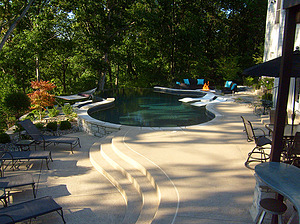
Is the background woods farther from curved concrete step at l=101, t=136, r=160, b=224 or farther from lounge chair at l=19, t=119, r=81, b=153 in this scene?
curved concrete step at l=101, t=136, r=160, b=224

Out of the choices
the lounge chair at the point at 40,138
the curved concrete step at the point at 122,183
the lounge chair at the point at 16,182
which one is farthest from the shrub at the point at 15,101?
the lounge chair at the point at 16,182

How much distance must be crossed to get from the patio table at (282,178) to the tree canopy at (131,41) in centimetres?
1739

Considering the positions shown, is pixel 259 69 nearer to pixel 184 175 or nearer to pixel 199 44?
pixel 184 175

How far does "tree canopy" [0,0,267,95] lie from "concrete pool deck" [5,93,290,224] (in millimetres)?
13086

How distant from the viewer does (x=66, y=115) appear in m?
12.2

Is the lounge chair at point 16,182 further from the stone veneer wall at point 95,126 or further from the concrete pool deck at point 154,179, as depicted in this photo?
the stone veneer wall at point 95,126

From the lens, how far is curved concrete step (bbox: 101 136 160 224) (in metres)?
4.12

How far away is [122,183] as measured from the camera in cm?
545

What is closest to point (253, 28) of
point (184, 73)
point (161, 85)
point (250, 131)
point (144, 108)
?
point (184, 73)

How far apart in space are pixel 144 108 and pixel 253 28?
21.4 metres

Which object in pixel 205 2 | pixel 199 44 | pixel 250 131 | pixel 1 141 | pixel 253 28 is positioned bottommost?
pixel 1 141

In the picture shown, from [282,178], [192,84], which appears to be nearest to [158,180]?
[282,178]

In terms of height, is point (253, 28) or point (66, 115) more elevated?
point (253, 28)

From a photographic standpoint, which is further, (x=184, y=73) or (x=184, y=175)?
(x=184, y=73)
